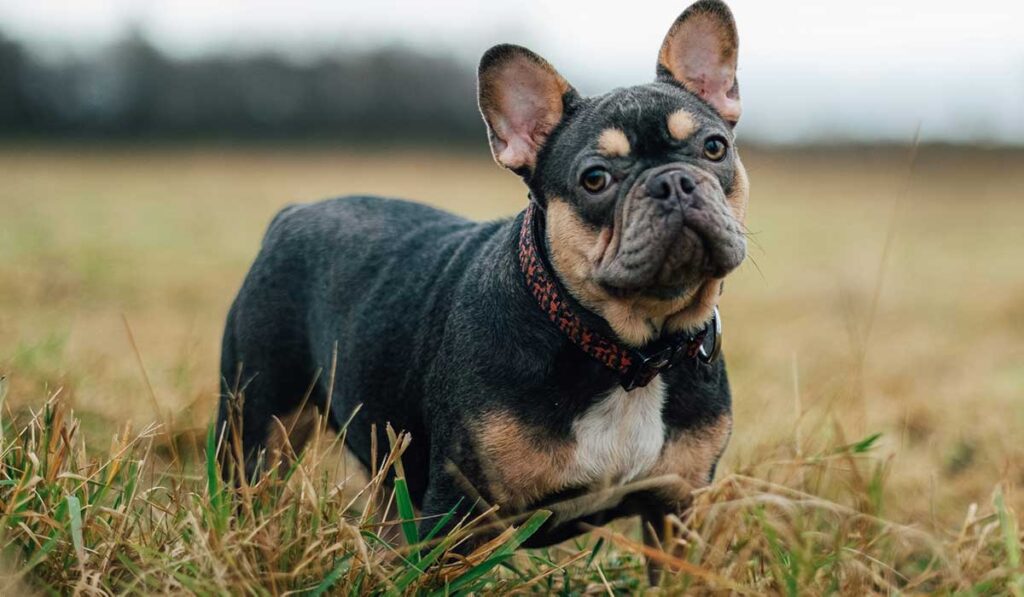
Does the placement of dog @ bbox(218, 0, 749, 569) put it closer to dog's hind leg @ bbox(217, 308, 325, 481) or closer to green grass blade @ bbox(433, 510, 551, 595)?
green grass blade @ bbox(433, 510, 551, 595)

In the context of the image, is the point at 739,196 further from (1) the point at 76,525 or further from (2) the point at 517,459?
(1) the point at 76,525

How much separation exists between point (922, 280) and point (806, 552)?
12312mm

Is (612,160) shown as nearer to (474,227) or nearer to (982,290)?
(474,227)

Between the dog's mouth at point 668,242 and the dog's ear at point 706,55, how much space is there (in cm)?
77

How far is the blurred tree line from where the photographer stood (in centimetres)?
4406

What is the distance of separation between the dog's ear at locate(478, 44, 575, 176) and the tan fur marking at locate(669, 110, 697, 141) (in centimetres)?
50

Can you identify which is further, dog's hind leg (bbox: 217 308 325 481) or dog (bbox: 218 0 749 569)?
dog's hind leg (bbox: 217 308 325 481)

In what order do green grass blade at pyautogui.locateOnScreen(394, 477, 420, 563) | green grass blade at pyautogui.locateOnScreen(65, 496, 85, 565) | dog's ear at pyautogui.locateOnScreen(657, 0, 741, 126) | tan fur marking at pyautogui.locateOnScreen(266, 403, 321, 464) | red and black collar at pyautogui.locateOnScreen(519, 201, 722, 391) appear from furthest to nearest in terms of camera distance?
tan fur marking at pyautogui.locateOnScreen(266, 403, 321, 464)
dog's ear at pyautogui.locateOnScreen(657, 0, 741, 126)
red and black collar at pyautogui.locateOnScreen(519, 201, 722, 391)
green grass blade at pyautogui.locateOnScreen(394, 477, 420, 563)
green grass blade at pyautogui.locateOnScreen(65, 496, 85, 565)

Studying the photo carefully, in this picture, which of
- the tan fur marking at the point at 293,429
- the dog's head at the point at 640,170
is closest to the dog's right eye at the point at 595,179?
the dog's head at the point at 640,170

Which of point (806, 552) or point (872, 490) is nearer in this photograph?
point (806, 552)

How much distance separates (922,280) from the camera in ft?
45.4

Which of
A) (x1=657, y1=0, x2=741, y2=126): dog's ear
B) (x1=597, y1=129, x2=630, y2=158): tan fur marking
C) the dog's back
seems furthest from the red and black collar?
(x1=657, y1=0, x2=741, y2=126): dog's ear

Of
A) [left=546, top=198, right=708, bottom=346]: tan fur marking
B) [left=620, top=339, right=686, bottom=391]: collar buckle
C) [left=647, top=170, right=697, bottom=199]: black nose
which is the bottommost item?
[left=620, top=339, right=686, bottom=391]: collar buckle

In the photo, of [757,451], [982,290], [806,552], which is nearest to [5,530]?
[806,552]
